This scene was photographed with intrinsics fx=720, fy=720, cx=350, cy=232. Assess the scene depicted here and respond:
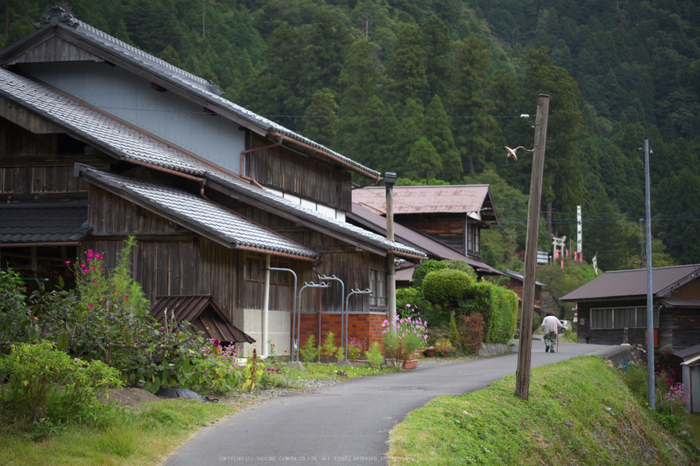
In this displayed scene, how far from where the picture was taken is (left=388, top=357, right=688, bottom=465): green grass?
9492mm

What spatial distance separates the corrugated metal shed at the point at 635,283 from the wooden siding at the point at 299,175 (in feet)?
60.8

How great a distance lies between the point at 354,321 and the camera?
19.0 meters

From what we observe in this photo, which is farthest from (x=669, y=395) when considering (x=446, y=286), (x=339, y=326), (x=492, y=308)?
(x=339, y=326)

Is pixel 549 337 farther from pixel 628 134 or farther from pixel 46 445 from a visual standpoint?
pixel 628 134

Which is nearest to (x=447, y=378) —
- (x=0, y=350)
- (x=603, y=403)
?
(x=603, y=403)

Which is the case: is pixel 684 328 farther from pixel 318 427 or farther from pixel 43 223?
pixel 318 427

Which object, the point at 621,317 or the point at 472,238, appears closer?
the point at 621,317

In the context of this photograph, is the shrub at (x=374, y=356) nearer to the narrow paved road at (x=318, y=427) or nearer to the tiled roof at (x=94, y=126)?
the narrow paved road at (x=318, y=427)

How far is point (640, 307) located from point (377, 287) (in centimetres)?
2382

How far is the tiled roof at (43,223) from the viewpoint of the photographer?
16.4 metres

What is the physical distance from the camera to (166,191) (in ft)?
59.2

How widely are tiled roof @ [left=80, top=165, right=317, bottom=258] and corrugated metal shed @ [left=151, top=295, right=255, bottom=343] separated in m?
1.59

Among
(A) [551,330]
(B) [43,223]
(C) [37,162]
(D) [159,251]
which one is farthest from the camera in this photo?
(A) [551,330]

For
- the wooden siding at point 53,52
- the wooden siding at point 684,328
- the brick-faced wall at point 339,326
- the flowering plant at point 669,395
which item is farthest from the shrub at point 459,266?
the wooden siding at point 53,52
